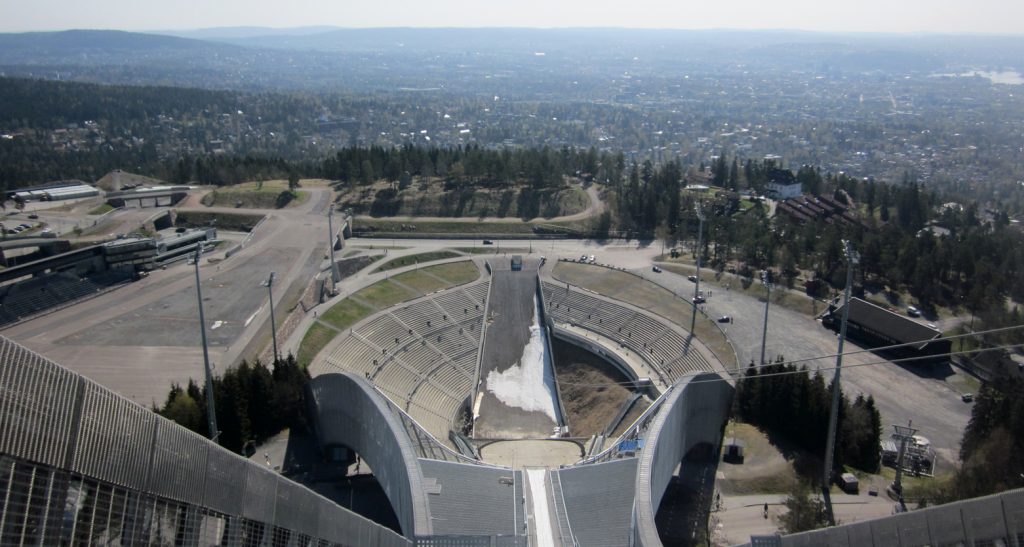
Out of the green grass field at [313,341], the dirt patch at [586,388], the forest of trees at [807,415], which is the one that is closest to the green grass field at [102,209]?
the green grass field at [313,341]

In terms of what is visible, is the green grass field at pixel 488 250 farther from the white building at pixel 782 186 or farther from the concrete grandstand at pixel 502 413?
the white building at pixel 782 186

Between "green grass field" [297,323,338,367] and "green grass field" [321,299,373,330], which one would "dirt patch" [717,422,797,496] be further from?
"green grass field" [321,299,373,330]

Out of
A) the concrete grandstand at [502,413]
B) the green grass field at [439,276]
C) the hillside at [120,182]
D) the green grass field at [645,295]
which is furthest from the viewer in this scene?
the hillside at [120,182]

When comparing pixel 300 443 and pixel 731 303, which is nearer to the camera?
pixel 300 443

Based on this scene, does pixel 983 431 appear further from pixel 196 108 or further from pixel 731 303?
pixel 196 108

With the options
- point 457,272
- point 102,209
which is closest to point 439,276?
point 457,272

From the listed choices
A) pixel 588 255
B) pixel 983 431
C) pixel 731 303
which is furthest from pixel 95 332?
pixel 983 431
